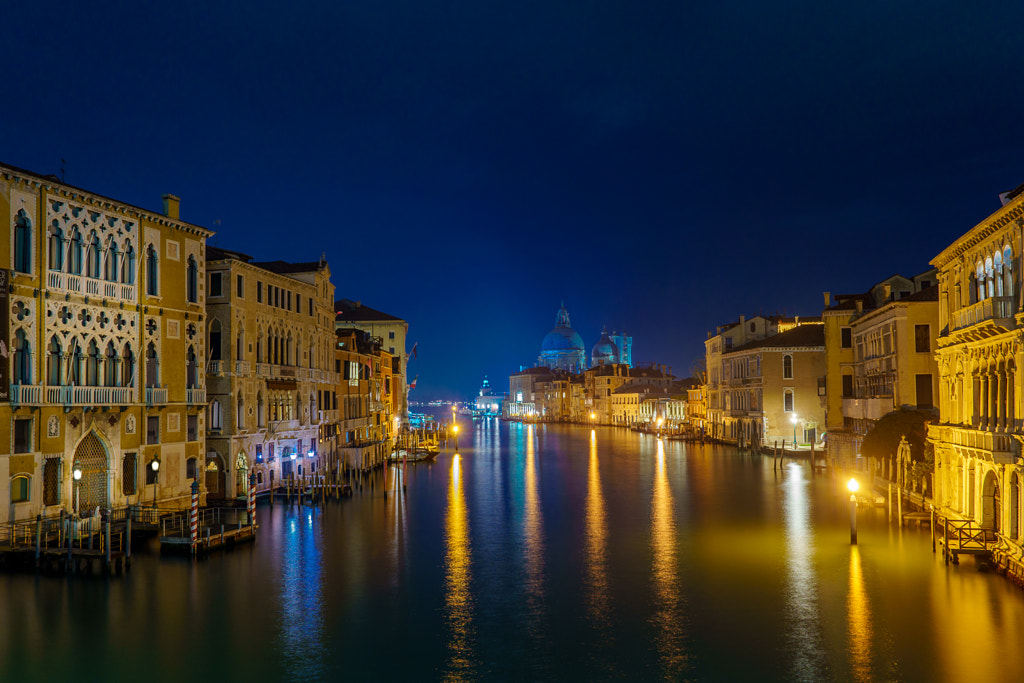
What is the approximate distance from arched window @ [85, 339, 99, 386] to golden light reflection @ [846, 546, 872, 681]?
24.6 metres

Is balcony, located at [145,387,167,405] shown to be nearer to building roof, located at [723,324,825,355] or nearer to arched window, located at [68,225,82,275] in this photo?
arched window, located at [68,225,82,275]

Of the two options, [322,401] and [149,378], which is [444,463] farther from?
[149,378]

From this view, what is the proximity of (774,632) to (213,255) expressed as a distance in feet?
95.5

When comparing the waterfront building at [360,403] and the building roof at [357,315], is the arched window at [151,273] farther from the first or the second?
the building roof at [357,315]

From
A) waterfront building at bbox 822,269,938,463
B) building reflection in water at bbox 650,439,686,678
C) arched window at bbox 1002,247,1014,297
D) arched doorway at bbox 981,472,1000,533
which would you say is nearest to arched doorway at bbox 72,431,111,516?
building reflection in water at bbox 650,439,686,678

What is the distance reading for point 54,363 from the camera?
2727cm

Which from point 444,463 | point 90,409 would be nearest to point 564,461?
point 444,463

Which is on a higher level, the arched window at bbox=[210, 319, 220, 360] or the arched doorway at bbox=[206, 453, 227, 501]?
the arched window at bbox=[210, 319, 220, 360]

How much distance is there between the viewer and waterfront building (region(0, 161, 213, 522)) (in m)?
25.9

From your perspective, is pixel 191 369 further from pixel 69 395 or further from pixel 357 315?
pixel 357 315

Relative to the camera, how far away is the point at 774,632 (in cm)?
1831

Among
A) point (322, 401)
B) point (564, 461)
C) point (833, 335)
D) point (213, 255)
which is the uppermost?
point (213, 255)

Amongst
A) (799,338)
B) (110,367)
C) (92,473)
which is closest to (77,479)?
(92,473)

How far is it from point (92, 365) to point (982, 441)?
28.1 metres
